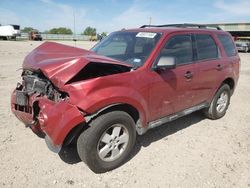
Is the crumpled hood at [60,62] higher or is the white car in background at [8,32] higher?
the white car in background at [8,32]

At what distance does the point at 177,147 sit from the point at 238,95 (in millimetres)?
4580

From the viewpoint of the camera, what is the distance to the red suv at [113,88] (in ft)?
9.91

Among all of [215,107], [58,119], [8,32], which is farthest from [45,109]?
[8,32]

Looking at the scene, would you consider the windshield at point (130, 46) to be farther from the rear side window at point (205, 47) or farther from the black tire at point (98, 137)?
the rear side window at point (205, 47)

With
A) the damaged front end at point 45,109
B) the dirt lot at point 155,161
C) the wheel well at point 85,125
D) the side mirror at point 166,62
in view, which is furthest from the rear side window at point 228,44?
the damaged front end at point 45,109

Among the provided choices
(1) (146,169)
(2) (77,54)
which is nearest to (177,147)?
(1) (146,169)

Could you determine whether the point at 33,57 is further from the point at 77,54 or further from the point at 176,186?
the point at 176,186

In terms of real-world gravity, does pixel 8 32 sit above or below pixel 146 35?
above

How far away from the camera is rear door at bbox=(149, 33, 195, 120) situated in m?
3.83

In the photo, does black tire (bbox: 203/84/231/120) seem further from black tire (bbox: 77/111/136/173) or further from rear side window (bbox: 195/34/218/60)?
black tire (bbox: 77/111/136/173)

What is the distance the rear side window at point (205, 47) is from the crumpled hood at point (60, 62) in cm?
194

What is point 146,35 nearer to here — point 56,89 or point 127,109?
point 127,109

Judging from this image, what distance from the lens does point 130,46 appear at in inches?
169

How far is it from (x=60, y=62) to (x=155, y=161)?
197 cm
